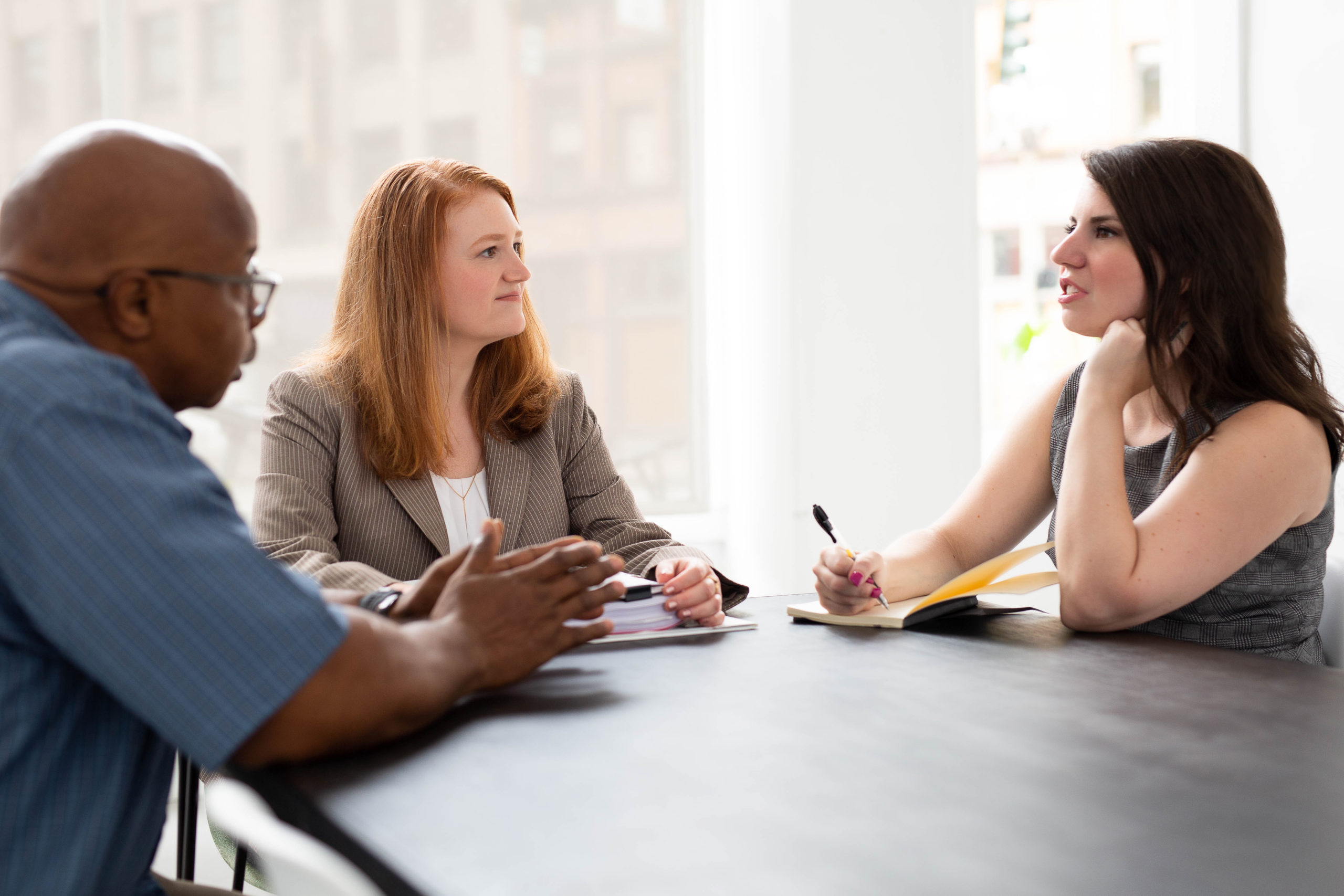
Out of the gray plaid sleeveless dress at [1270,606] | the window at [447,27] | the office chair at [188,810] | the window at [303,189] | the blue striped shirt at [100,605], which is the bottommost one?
the office chair at [188,810]

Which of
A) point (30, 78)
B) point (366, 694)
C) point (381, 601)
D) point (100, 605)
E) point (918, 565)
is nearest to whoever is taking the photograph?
point (100, 605)

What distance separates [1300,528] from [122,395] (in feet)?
5.11

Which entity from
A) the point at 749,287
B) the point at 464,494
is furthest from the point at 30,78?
the point at 749,287

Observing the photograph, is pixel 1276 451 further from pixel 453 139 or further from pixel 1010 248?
pixel 1010 248

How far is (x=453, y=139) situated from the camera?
3.48 metres

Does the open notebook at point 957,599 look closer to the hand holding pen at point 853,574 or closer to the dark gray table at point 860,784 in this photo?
the hand holding pen at point 853,574

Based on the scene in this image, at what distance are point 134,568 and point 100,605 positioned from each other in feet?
0.11

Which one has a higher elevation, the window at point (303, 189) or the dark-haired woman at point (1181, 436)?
the window at point (303, 189)

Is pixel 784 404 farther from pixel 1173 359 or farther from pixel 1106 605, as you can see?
pixel 1106 605

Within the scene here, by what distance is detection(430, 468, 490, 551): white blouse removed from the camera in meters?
1.95

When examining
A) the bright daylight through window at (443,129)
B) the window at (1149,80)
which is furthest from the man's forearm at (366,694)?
the window at (1149,80)

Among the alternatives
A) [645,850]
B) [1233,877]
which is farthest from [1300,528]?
[645,850]

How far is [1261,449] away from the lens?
1550 mm

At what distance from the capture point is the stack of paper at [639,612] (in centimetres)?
144
